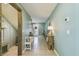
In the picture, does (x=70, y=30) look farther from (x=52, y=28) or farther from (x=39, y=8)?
(x=52, y=28)

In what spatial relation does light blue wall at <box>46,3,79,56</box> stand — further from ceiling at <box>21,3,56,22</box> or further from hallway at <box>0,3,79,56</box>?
ceiling at <box>21,3,56,22</box>

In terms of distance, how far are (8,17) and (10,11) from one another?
1.24 feet

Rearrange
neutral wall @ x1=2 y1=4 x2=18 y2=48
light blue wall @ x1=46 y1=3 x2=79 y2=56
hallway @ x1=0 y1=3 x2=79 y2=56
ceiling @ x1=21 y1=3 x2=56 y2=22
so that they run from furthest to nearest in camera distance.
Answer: neutral wall @ x1=2 y1=4 x2=18 y2=48 → ceiling @ x1=21 y1=3 x2=56 y2=22 → hallway @ x1=0 y1=3 x2=79 y2=56 → light blue wall @ x1=46 y1=3 x2=79 y2=56

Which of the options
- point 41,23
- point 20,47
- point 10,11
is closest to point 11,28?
point 10,11

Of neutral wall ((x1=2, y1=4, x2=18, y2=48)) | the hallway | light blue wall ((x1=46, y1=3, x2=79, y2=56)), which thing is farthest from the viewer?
neutral wall ((x1=2, y1=4, x2=18, y2=48))

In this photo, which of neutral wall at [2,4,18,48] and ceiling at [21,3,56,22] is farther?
neutral wall at [2,4,18,48]

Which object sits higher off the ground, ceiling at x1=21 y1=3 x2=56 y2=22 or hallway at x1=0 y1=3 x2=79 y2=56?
ceiling at x1=21 y1=3 x2=56 y2=22

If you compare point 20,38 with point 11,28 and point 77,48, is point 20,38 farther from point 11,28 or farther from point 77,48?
point 77,48

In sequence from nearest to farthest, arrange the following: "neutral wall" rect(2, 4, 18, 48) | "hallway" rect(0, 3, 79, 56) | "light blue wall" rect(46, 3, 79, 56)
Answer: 1. "light blue wall" rect(46, 3, 79, 56)
2. "hallway" rect(0, 3, 79, 56)
3. "neutral wall" rect(2, 4, 18, 48)

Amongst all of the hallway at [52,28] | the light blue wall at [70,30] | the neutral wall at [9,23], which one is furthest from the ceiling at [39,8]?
the neutral wall at [9,23]

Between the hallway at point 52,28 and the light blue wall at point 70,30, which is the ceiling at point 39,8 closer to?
the hallway at point 52,28

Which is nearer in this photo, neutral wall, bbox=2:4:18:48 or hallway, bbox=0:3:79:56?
hallway, bbox=0:3:79:56

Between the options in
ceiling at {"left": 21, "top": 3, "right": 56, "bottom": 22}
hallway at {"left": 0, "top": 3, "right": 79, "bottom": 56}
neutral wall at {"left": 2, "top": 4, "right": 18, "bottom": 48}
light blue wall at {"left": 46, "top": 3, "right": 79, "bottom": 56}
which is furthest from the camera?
neutral wall at {"left": 2, "top": 4, "right": 18, "bottom": 48}

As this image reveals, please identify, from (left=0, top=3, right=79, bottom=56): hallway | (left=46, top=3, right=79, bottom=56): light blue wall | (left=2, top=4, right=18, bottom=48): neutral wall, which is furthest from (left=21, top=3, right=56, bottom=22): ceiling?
(left=2, top=4, right=18, bottom=48): neutral wall
